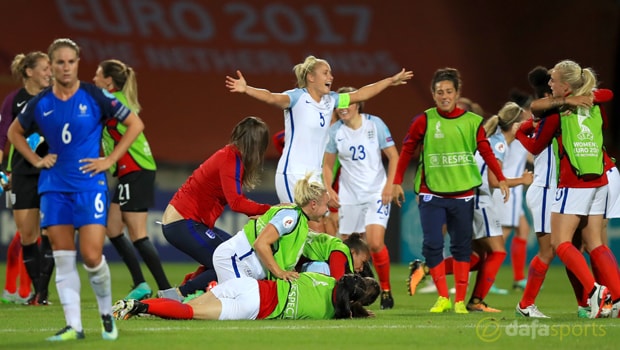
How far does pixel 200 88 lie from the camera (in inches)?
819

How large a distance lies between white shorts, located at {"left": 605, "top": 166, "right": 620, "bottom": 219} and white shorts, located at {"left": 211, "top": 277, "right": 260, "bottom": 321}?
2958 millimetres

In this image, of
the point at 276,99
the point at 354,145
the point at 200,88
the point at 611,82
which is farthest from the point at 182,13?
the point at 276,99

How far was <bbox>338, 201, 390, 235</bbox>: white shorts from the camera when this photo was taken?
11.9 metres

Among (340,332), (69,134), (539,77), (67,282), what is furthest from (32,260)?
(539,77)

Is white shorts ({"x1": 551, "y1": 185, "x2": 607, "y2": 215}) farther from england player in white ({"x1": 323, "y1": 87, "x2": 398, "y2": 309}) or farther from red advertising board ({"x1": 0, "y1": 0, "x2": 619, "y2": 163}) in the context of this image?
red advertising board ({"x1": 0, "y1": 0, "x2": 619, "y2": 163})

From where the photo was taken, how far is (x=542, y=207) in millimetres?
10273

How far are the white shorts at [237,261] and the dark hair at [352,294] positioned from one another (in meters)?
0.72

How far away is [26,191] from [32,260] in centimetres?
77

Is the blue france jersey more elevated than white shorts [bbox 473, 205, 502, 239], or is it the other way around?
the blue france jersey

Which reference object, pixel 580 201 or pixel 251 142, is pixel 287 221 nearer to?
pixel 251 142

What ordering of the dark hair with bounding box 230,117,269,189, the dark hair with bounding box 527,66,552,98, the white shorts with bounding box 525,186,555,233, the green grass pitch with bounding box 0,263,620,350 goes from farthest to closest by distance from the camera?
the dark hair with bounding box 527,66,552,98, the white shorts with bounding box 525,186,555,233, the dark hair with bounding box 230,117,269,189, the green grass pitch with bounding box 0,263,620,350

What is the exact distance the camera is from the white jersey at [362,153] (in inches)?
473

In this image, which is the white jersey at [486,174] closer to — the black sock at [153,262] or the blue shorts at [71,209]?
the black sock at [153,262]

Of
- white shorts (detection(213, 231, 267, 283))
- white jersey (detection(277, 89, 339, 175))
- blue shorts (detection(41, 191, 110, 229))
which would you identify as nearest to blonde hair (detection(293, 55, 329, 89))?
white jersey (detection(277, 89, 339, 175))
